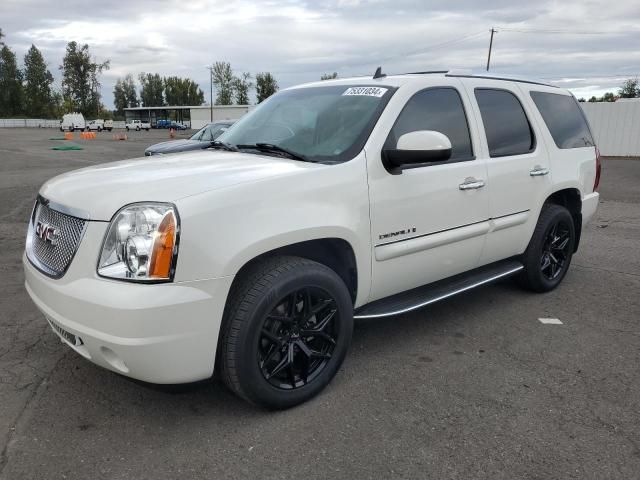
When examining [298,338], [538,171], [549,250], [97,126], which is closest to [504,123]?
[538,171]

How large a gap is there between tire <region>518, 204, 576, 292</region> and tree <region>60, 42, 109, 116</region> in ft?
370

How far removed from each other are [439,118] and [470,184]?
502mm

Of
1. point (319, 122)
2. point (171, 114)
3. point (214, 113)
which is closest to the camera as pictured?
point (319, 122)

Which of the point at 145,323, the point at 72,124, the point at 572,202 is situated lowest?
the point at 145,323

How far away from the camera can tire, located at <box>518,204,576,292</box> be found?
4562mm

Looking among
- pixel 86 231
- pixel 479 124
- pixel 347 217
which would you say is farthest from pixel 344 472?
pixel 479 124

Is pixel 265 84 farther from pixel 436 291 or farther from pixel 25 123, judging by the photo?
pixel 436 291

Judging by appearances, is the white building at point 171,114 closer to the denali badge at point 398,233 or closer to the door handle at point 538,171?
the door handle at point 538,171

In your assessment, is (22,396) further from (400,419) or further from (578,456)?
(578,456)

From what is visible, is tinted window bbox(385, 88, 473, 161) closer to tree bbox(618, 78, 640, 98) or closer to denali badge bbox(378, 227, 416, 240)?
denali badge bbox(378, 227, 416, 240)

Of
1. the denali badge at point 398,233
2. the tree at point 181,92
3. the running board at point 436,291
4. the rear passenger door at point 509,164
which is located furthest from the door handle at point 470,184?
the tree at point 181,92

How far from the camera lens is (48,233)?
2.83 meters

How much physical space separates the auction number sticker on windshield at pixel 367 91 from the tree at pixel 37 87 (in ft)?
355

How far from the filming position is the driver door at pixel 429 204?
10.5ft
